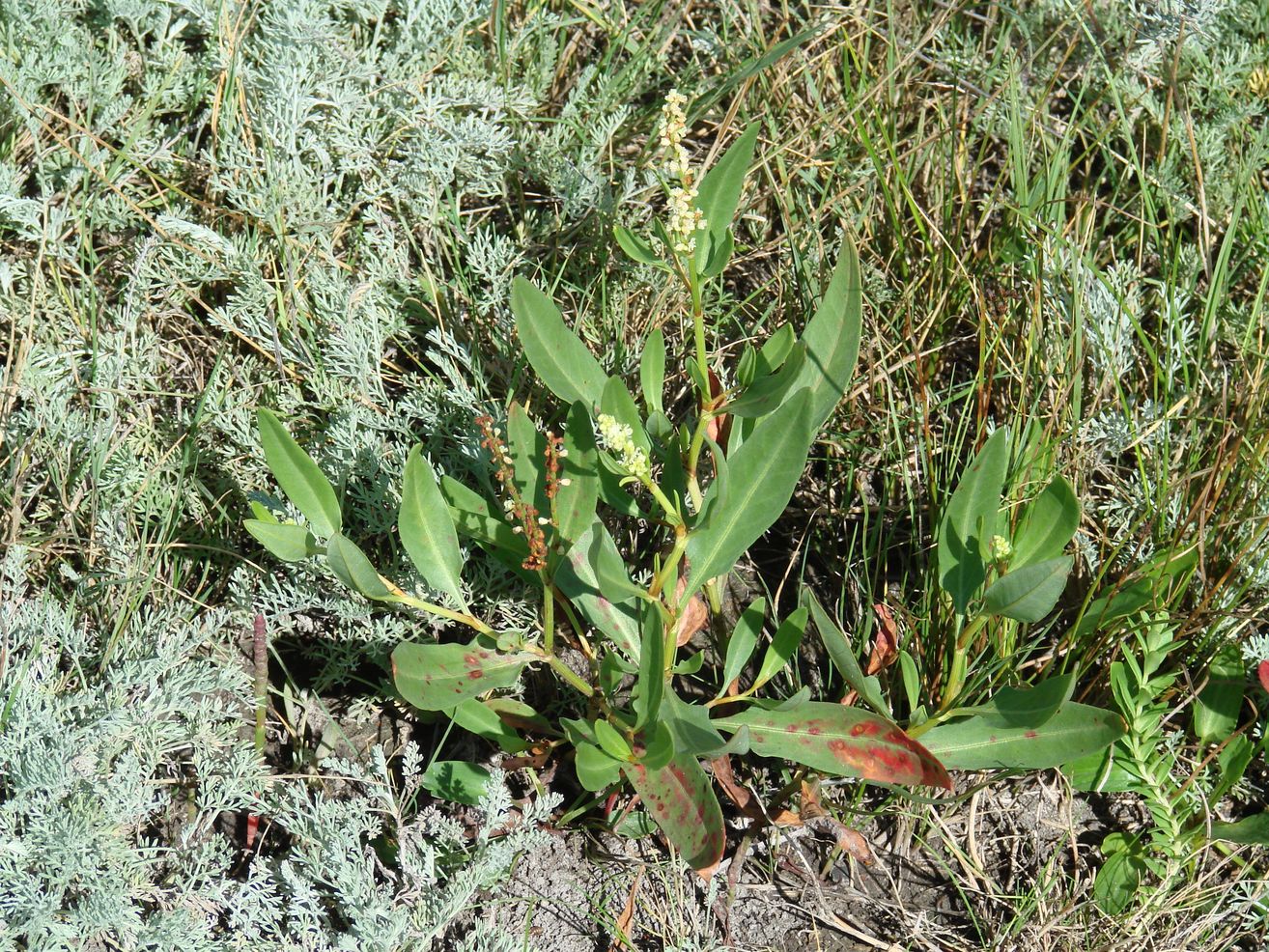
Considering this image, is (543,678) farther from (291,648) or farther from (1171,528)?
(1171,528)

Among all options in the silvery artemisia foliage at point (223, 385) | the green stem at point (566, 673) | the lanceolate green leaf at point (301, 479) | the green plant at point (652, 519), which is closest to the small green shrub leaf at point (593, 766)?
the green plant at point (652, 519)

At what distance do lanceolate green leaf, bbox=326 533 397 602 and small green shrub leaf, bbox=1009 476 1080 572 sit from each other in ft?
3.71

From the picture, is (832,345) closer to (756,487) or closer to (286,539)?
(756,487)

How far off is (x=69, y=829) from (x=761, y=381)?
4.76 ft

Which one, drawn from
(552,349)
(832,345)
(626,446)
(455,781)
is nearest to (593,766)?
(455,781)

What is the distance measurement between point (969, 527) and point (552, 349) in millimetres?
860

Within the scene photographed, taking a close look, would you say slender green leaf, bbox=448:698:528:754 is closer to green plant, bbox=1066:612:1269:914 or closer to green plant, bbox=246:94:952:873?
green plant, bbox=246:94:952:873

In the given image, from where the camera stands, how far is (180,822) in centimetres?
235

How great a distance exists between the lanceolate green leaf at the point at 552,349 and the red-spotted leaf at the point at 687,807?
28.0 inches

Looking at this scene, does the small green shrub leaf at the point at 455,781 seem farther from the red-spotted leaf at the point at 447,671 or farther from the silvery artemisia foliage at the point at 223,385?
the red-spotted leaf at the point at 447,671


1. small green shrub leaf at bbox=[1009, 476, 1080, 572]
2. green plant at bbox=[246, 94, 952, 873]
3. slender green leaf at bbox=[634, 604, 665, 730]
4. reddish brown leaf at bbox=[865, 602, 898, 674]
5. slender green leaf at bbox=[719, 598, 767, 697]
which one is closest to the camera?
slender green leaf at bbox=[634, 604, 665, 730]

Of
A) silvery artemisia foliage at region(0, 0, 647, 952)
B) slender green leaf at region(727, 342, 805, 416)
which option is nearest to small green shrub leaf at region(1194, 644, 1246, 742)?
slender green leaf at region(727, 342, 805, 416)

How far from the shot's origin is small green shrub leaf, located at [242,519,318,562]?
2.04 m

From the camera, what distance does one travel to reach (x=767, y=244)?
292 centimetres
